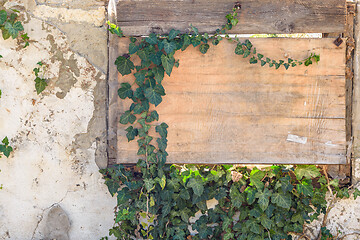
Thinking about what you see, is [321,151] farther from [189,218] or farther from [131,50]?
[131,50]

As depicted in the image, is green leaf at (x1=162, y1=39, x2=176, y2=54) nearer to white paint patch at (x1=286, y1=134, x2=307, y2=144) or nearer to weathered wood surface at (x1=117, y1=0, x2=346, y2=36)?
weathered wood surface at (x1=117, y1=0, x2=346, y2=36)

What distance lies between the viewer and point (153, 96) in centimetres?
238

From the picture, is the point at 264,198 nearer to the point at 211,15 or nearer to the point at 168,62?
the point at 168,62

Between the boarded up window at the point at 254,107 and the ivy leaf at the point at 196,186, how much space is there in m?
0.14

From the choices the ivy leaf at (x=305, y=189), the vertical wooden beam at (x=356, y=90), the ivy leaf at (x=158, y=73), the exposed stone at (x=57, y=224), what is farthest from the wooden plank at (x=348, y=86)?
the exposed stone at (x=57, y=224)

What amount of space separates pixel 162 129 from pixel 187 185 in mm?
431

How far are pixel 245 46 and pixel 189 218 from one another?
131 centimetres

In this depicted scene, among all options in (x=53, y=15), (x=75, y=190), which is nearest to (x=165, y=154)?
(x=75, y=190)

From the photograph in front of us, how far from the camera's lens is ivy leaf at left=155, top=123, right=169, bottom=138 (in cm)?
244

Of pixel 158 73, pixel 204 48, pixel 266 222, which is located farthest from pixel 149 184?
pixel 204 48

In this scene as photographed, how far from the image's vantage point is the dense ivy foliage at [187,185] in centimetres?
239

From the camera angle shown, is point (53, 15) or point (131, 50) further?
point (53, 15)

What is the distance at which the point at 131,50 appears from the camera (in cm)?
235

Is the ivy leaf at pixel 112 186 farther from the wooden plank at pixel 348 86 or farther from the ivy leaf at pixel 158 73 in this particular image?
the wooden plank at pixel 348 86
